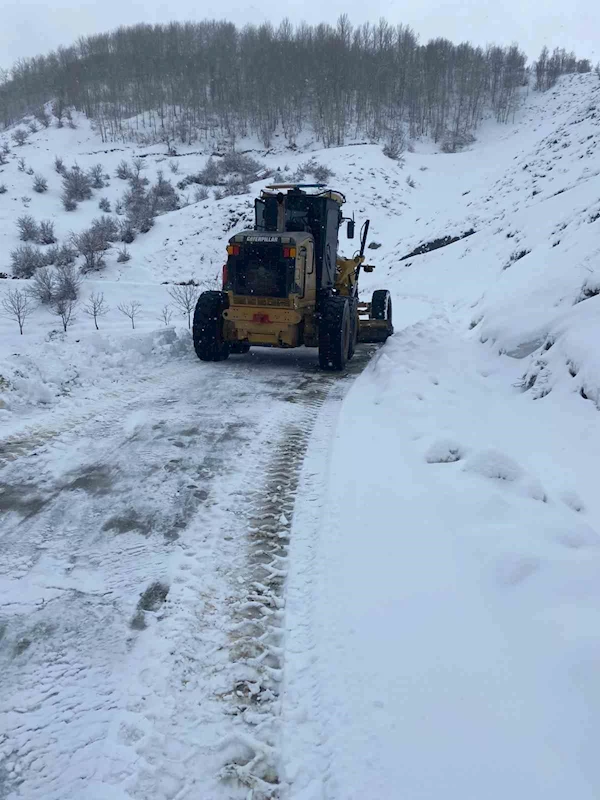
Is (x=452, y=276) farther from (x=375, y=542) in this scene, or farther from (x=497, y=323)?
(x=375, y=542)

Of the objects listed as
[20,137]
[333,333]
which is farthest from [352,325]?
[20,137]

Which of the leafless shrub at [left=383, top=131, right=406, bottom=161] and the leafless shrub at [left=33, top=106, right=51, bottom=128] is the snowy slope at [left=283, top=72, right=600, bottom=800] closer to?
the leafless shrub at [left=383, top=131, right=406, bottom=161]

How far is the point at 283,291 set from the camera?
27.8 feet

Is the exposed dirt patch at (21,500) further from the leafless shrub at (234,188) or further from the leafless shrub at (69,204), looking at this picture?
the leafless shrub at (234,188)

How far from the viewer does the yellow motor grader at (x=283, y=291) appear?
8.46m

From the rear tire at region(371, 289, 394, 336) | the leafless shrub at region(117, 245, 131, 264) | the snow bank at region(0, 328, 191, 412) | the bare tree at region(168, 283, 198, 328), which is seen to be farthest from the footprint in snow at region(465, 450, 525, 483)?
the leafless shrub at region(117, 245, 131, 264)

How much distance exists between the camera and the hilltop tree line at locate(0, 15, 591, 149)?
4928 centimetres

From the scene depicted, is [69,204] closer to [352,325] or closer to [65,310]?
[65,310]

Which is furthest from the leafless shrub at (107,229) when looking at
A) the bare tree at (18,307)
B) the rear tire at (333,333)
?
the rear tire at (333,333)

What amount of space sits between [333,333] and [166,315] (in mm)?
4799

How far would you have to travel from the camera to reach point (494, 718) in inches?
87.0

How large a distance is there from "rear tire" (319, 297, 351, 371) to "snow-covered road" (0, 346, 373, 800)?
10.0ft

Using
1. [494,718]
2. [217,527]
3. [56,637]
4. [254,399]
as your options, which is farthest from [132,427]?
[494,718]

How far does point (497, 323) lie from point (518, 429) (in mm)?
3257
